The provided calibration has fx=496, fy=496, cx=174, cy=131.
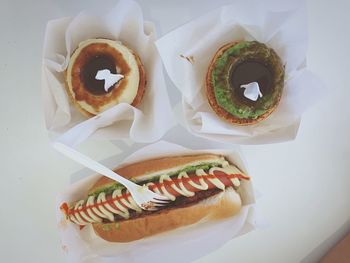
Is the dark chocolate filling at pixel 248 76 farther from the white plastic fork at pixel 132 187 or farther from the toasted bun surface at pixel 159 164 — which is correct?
the white plastic fork at pixel 132 187

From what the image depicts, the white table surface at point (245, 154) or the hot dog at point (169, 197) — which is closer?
the hot dog at point (169, 197)

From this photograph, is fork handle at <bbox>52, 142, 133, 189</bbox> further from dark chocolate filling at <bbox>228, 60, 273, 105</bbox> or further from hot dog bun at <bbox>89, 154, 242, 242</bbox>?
dark chocolate filling at <bbox>228, 60, 273, 105</bbox>

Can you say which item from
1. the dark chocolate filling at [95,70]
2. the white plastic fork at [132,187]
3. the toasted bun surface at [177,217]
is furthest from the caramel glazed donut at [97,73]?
the toasted bun surface at [177,217]

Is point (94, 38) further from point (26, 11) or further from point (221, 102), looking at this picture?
point (221, 102)

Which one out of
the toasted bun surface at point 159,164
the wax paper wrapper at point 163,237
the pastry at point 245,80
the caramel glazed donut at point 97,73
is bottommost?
the wax paper wrapper at point 163,237

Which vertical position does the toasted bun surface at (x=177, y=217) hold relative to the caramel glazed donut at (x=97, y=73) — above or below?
below
